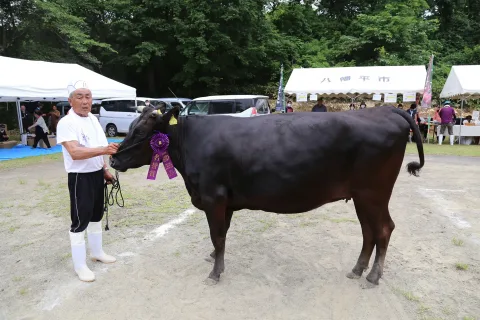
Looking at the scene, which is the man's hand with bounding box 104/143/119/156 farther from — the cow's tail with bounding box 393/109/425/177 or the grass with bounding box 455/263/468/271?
the grass with bounding box 455/263/468/271

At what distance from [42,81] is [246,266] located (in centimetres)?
1142

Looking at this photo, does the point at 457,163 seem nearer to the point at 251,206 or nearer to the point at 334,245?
the point at 334,245

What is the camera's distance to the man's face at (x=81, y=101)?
3.28 m

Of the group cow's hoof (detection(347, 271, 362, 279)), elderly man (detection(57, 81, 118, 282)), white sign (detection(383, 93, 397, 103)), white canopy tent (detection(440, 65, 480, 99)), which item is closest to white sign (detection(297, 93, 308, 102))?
white sign (detection(383, 93, 397, 103))

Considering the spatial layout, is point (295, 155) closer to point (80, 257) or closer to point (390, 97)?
point (80, 257)

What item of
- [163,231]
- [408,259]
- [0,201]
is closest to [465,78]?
[408,259]

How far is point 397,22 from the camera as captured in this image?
84.3 feet

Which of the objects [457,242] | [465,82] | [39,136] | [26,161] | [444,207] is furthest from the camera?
[465,82]

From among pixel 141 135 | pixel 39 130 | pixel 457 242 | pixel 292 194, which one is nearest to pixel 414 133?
pixel 292 194

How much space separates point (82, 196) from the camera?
3297 millimetres

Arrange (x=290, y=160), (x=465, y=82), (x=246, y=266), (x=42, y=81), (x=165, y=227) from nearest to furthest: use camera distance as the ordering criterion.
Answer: (x=290, y=160) → (x=246, y=266) → (x=165, y=227) → (x=42, y=81) → (x=465, y=82)

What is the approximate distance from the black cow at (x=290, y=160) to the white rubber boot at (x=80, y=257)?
30.4 inches

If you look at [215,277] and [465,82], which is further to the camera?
[465,82]

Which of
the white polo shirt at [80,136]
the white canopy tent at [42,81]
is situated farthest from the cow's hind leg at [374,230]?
the white canopy tent at [42,81]
